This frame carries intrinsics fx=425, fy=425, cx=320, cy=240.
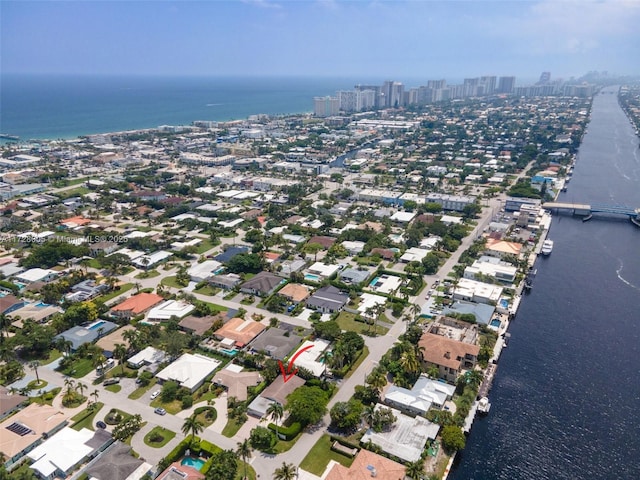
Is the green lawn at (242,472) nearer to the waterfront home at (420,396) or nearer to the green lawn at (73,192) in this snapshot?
the waterfront home at (420,396)

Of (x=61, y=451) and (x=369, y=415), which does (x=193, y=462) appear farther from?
(x=369, y=415)

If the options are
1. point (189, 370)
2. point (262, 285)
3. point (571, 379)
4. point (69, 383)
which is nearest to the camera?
point (69, 383)

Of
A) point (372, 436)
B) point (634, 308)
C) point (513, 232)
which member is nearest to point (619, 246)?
point (513, 232)

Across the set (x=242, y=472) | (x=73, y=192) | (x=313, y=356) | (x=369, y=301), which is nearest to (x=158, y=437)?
(x=242, y=472)

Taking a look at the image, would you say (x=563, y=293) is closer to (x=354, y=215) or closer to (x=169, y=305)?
(x=354, y=215)

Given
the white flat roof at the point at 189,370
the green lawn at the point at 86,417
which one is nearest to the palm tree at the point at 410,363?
the white flat roof at the point at 189,370

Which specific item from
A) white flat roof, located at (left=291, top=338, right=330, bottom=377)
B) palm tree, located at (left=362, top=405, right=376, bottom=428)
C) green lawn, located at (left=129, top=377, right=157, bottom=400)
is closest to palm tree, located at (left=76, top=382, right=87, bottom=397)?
green lawn, located at (left=129, top=377, right=157, bottom=400)

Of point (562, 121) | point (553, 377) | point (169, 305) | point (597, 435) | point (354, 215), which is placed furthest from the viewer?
point (562, 121)
